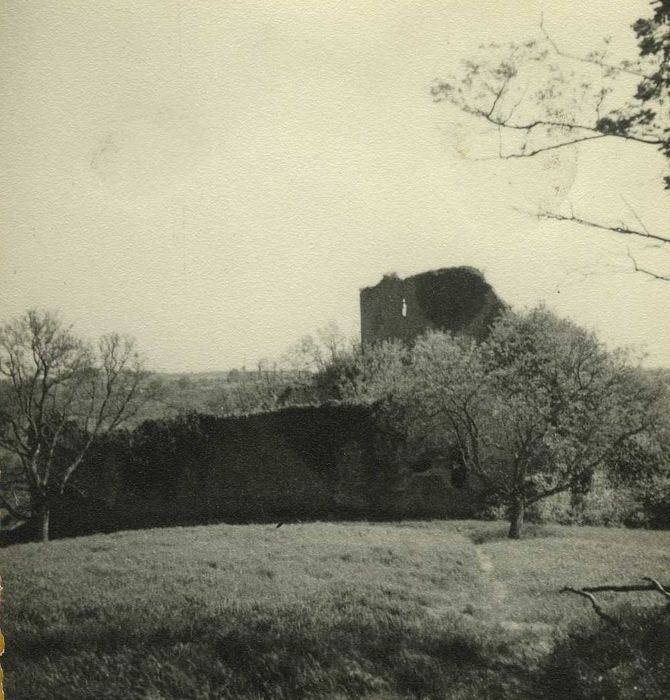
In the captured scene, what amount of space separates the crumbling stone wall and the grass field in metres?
18.1

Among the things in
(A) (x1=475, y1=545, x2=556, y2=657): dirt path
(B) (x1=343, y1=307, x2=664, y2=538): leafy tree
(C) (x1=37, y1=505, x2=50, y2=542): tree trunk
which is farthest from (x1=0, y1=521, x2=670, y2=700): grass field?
(C) (x1=37, y1=505, x2=50, y2=542): tree trunk

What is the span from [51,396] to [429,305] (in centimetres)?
2141

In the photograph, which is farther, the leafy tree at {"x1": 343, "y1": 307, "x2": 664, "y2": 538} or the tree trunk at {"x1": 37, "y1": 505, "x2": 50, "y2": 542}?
the tree trunk at {"x1": 37, "y1": 505, "x2": 50, "y2": 542}

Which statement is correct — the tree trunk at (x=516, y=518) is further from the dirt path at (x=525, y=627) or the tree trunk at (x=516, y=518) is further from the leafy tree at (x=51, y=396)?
the leafy tree at (x=51, y=396)

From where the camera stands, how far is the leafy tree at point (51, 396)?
8891 millimetres

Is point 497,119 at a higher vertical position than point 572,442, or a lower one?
higher

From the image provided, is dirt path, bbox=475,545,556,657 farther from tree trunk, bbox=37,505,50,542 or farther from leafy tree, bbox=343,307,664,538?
tree trunk, bbox=37,505,50,542

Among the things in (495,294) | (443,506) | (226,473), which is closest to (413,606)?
(443,506)

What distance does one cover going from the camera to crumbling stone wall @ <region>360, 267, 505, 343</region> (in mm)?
26938

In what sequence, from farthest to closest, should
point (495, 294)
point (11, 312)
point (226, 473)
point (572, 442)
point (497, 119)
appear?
point (495, 294) → point (226, 473) → point (572, 442) → point (11, 312) → point (497, 119)

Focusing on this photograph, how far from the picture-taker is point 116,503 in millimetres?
19312

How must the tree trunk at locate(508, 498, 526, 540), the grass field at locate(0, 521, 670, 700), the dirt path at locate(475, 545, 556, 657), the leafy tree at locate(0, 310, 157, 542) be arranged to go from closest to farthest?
the grass field at locate(0, 521, 670, 700) → the dirt path at locate(475, 545, 556, 657) → the leafy tree at locate(0, 310, 157, 542) → the tree trunk at locate(508, 498, 526, 540)

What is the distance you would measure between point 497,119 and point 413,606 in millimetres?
5687

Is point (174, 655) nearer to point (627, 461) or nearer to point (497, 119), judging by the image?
point (497, 119)
